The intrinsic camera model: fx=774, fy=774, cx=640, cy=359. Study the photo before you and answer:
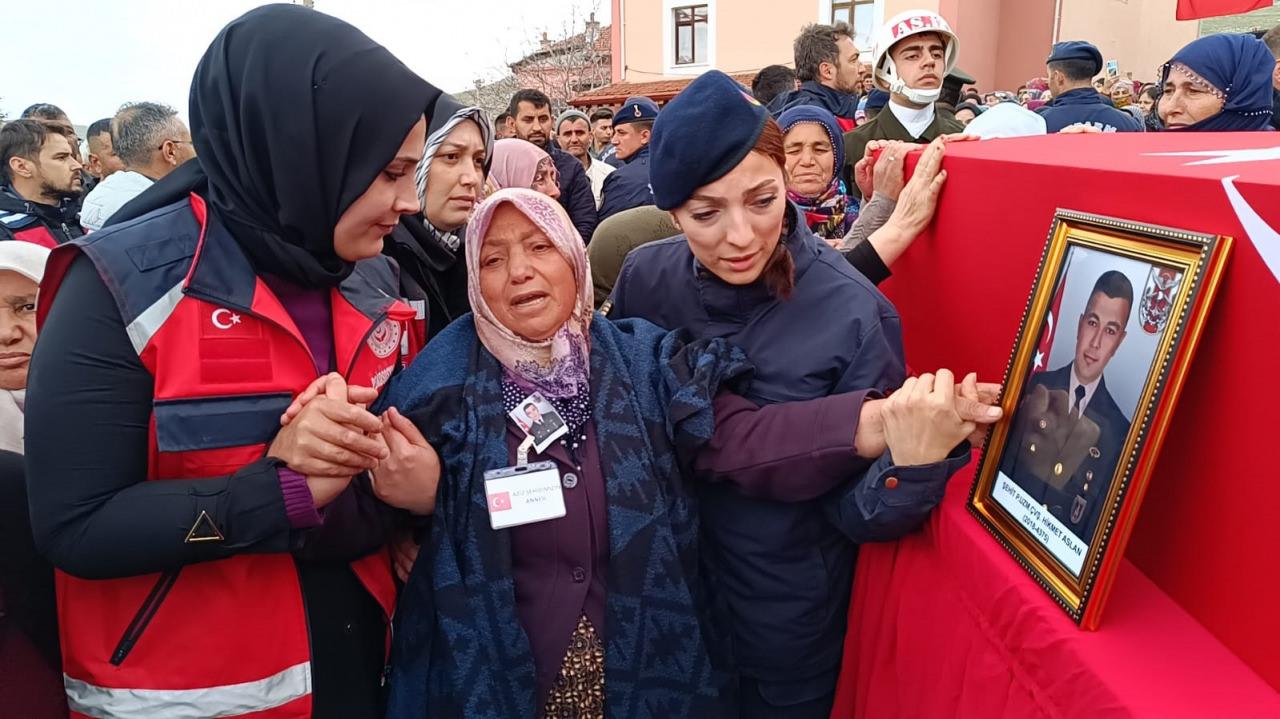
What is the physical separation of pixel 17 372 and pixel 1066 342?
6.94 ft

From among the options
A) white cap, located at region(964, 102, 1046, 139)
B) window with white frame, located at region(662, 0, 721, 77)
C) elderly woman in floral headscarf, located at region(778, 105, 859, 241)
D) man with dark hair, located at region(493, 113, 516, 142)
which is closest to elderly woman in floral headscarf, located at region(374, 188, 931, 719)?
white cap, located at region(964, 102, 1046, 139)

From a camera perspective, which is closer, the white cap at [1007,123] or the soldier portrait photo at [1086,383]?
the soldier portrait photo at [1086,383]

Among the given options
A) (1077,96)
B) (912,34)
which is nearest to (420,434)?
(912,34)

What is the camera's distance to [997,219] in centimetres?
154

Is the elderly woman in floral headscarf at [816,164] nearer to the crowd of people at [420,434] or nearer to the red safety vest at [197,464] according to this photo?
the crowd of people at [420,434]

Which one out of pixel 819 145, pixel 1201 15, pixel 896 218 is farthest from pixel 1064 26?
pixel 896 218

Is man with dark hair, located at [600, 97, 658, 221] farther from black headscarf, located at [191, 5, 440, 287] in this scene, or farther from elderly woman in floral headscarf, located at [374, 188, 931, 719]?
black headscarf, located at [191, 5, 440, 287]

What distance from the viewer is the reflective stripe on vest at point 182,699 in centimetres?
139

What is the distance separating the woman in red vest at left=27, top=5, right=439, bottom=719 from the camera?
1.27m

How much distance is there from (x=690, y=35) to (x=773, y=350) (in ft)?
72.9

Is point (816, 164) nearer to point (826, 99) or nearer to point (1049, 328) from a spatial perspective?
point (826, 99)

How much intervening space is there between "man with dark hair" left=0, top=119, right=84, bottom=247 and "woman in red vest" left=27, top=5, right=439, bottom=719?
4515 mm

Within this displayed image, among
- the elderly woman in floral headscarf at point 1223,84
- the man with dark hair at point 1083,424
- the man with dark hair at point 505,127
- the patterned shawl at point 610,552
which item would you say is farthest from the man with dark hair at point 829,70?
the man with dark hair at point 1083,424

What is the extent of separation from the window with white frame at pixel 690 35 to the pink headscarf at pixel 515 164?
1932 centimetres
